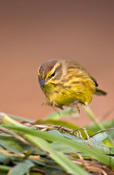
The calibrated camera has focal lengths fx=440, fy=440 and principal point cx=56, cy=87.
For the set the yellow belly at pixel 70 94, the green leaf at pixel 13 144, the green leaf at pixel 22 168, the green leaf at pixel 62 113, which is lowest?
the green leaf at pixel 22 168

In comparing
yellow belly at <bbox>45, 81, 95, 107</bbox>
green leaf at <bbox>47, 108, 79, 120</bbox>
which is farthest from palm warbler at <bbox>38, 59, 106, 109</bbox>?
green leaf at <bbox>47, 108, 79, 120</bbox>

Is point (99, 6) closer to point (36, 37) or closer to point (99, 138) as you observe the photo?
point (36, 37)

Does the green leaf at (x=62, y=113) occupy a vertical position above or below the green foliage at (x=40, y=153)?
above

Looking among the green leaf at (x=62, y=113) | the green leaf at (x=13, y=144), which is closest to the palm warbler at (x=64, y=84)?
the green leaf at (x=62, y=113)

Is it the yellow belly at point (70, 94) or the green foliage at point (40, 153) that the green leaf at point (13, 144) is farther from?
the yellow belly at point (70, 94)

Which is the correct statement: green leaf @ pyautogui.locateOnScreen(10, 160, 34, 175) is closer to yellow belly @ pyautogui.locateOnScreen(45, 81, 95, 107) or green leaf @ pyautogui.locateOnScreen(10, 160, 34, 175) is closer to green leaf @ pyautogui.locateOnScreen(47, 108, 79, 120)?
green leaf @ pyautogui.locateOnScreen(47, 108, 79, 120)

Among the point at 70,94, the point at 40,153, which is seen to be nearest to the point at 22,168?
the point at 40,153

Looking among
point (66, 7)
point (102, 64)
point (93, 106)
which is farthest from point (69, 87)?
point (66, 7)

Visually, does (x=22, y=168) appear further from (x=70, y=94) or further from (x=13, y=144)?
(x=70, y=94)
